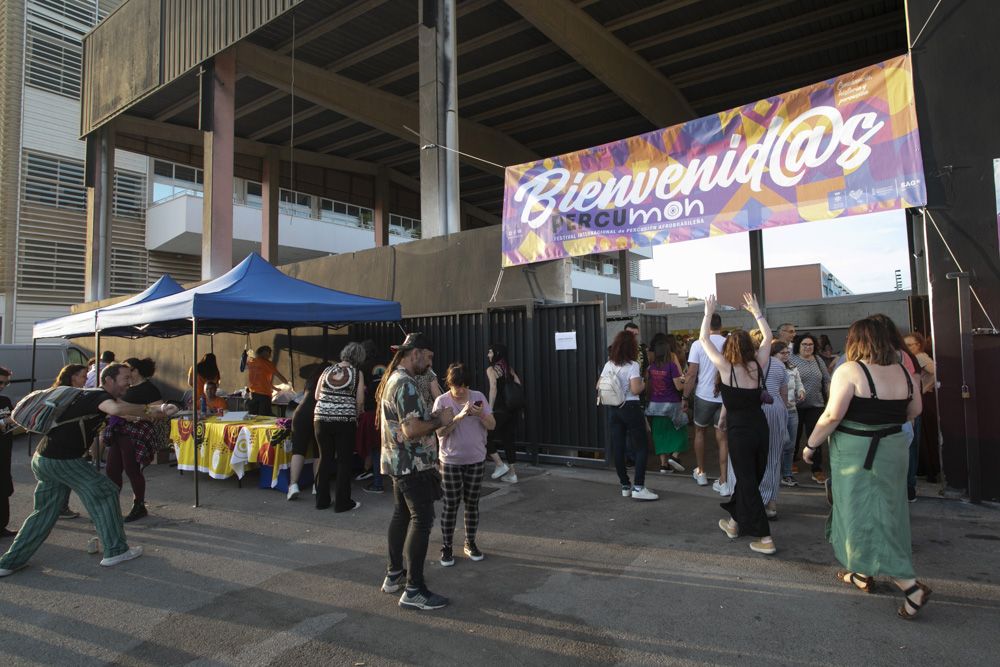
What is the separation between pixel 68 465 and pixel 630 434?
4782mm

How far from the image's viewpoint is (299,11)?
12.3 meters

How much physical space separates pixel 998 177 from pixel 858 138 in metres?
1.19

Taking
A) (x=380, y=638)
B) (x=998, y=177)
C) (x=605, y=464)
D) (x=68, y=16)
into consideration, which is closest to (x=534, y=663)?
(x=380, y=638)

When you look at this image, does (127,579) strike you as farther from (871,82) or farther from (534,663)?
(871,82)

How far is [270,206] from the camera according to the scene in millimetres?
19922

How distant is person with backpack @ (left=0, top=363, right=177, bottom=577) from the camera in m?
4.28

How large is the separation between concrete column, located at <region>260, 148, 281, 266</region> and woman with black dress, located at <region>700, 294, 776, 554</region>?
18066mm

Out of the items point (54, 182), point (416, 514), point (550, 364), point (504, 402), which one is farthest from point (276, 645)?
point (54, 182)

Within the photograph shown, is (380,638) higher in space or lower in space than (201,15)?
lower

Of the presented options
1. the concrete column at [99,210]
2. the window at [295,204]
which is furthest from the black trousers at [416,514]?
the window at [295,204]

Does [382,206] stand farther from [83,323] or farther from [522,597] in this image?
[522,597]

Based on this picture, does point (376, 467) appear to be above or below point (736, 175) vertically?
below

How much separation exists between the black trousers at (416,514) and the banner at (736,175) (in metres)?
4.52

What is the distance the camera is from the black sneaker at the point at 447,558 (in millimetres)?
4207
